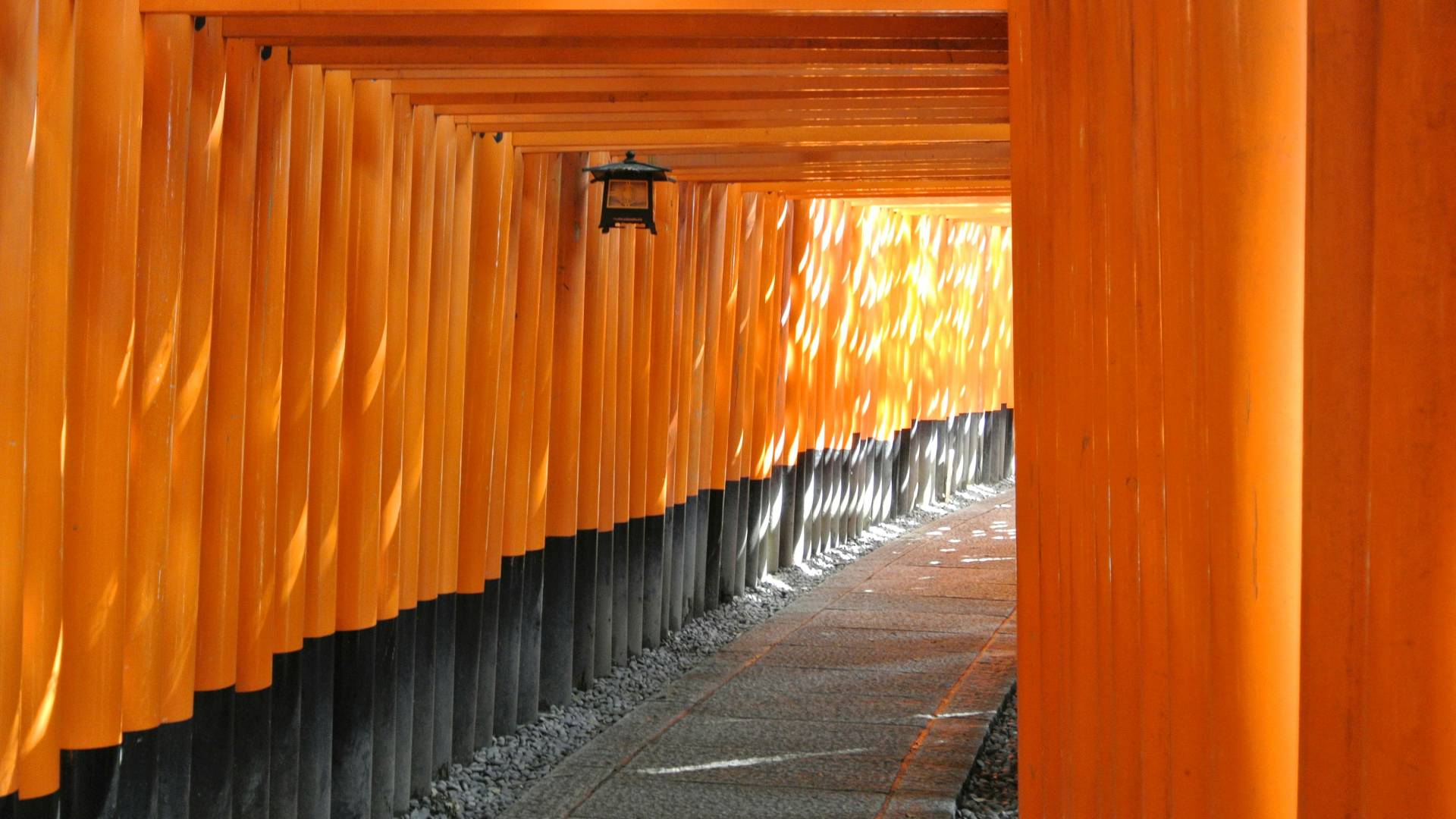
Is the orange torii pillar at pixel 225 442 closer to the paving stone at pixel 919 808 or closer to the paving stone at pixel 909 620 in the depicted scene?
the paving stone at pixel 919 808

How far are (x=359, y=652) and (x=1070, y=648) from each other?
12.0ft

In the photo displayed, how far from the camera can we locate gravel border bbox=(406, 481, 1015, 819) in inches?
275

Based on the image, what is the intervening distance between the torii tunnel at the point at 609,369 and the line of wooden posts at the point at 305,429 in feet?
0.06

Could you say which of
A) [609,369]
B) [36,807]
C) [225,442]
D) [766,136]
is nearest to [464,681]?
[609,369]

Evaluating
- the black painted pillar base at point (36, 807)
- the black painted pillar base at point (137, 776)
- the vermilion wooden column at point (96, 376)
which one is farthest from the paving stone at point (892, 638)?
the black painted pillar base at point (36, 807)

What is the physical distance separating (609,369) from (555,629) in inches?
65.2

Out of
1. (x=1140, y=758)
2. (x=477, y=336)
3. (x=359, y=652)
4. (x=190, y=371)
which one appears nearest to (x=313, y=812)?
(x=359, y=652)

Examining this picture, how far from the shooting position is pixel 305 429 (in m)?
5.73

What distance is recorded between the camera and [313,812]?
595 centimetres

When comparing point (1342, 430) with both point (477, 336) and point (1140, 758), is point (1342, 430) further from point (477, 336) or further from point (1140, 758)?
point (477, 336)

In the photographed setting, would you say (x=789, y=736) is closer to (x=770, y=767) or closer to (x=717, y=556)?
(x=770, y=767)

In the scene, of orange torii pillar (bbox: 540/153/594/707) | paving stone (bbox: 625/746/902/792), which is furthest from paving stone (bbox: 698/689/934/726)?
orange torii pillar (bbox: 540/153/594/707)

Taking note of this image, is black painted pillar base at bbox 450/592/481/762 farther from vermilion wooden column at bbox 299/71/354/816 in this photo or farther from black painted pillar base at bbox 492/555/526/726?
vermilion wooden column at bbox 299/71/354/816

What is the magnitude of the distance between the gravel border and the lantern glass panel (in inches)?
111
